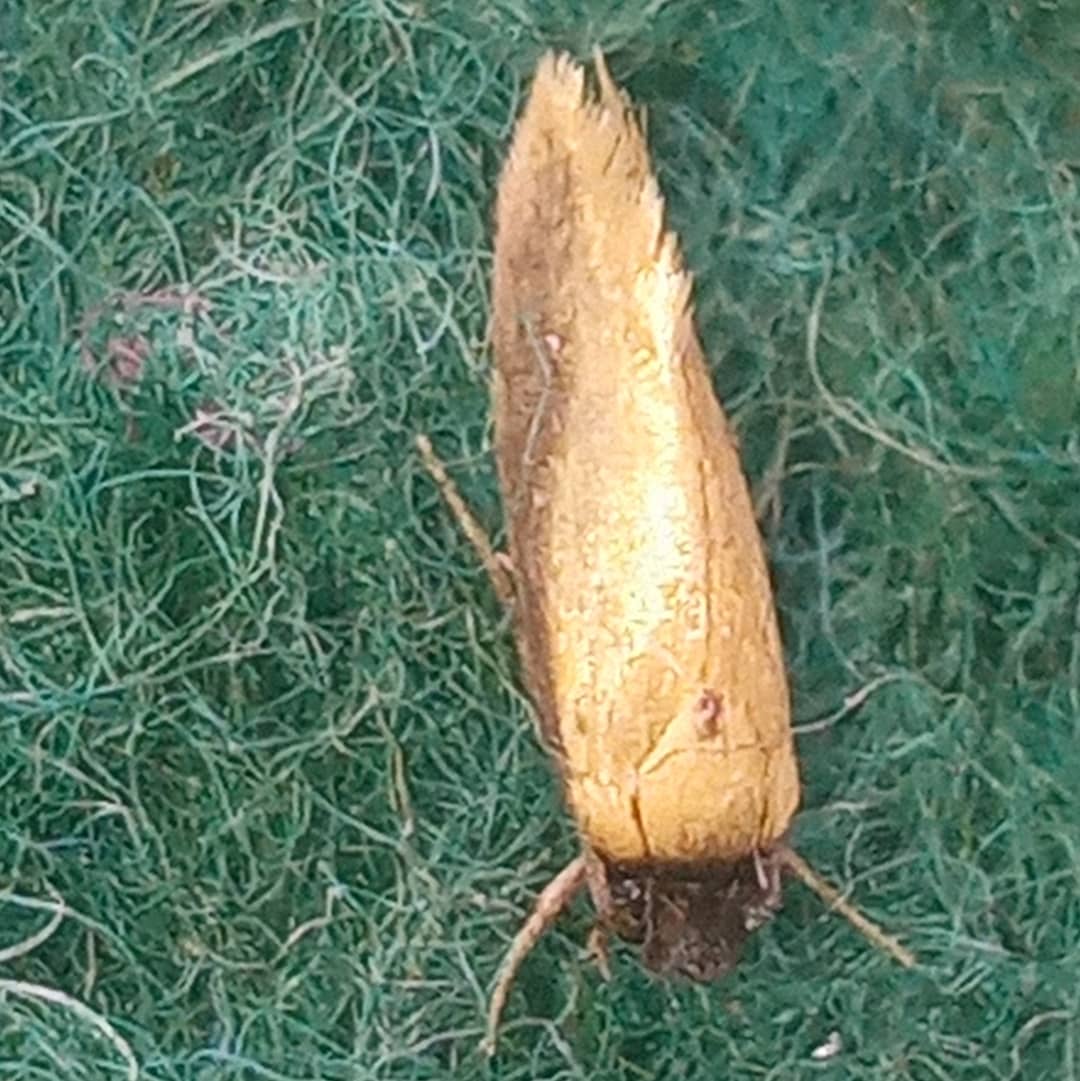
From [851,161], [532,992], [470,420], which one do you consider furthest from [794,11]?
[532,992]

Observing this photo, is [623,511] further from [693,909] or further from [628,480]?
[693,909]

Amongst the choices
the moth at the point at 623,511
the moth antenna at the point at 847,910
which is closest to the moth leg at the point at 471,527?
the moth at the point at 623,511

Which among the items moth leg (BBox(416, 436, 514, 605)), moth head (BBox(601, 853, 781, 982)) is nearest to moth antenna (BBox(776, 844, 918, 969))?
moth head (BBox(601, 853, 781, 982))

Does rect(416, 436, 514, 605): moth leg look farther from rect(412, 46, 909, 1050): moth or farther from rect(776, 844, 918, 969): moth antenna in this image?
rect(776, 844, 918, 969): moth antenna

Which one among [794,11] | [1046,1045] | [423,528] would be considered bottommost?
[1046,1045]

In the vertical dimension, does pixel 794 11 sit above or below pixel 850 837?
above

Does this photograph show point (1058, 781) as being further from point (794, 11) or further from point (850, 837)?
point (794, 11)

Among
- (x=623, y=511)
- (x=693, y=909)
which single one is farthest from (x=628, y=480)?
(x=693, y=909)
